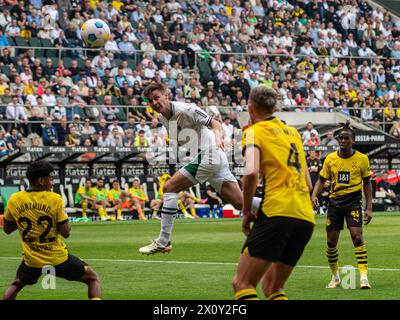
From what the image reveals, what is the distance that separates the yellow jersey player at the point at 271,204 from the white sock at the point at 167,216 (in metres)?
4.46

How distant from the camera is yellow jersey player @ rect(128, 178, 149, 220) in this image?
36.3m

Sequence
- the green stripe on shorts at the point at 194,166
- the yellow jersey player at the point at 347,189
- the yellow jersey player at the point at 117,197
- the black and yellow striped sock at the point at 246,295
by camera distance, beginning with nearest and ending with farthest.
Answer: the black and yellow striped sock at the point at 246,295
the green stripe on shorts at the point at 194,166
the yellow jersey player at the point at 347,189
the yellow jersey player at the point at 117,197

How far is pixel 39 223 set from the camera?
1072 cm

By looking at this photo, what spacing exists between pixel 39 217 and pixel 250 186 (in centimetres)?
271

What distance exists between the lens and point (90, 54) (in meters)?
40.1

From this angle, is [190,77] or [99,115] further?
[190,77]

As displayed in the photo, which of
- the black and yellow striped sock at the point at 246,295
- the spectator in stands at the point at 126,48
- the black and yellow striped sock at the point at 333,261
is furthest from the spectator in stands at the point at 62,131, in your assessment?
the black and yellow striped sock at the point at 246,295

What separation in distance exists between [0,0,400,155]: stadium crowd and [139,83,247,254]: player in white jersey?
21.0 meters

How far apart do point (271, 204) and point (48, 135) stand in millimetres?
Result: 26924

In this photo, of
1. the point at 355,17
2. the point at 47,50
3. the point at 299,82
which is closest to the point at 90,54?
the point at 47,50

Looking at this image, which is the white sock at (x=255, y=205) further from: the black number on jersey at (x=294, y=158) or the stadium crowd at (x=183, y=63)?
the stadium crowd at (x=183, y=63)

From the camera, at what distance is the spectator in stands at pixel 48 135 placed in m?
35.4

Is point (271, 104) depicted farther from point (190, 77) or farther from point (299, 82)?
point (299, 82)

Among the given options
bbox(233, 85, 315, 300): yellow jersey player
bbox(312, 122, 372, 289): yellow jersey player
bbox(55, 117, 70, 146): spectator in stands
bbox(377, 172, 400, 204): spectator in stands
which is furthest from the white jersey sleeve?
bbox(377, 172, 400, 204): spectator in stands
